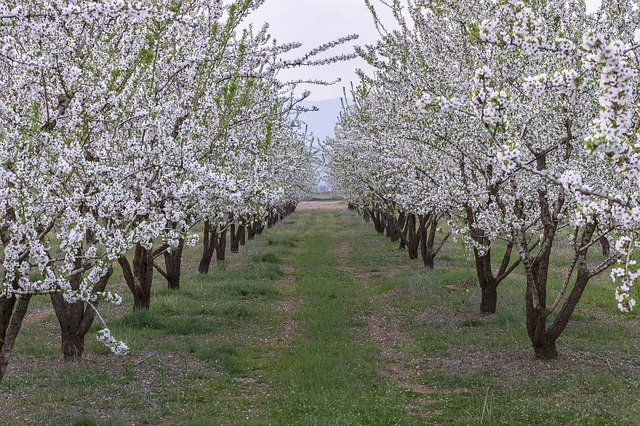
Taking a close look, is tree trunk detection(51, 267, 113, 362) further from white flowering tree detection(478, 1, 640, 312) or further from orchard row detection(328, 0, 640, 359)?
white flowering tree detection(478, 1, 640, 312)

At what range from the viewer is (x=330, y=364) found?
13.1 m

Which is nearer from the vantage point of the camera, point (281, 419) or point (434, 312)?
point (281, 419)

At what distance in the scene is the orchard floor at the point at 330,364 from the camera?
10344mm

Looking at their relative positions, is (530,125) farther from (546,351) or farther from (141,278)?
(141,278)

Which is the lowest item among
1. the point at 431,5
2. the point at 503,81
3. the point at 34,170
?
the point at 34,170

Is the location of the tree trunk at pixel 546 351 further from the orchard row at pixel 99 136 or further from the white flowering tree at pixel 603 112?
the white flowering tree at pixel 603 112

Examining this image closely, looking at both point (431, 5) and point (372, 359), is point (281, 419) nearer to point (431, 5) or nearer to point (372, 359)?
point (372, 359)

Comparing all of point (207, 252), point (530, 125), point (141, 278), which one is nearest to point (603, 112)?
point (530, 125)

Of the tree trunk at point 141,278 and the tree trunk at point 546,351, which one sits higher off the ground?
the tree trunk at point 141,278

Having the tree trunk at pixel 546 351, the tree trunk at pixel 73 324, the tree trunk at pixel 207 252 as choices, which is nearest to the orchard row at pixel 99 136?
the tree trunk at pixel 73 324

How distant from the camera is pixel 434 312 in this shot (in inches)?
736

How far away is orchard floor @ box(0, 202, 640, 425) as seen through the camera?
1034 centimetres

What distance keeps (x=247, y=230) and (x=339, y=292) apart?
73.5ft

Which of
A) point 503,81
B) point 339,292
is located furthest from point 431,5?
point 339,292
